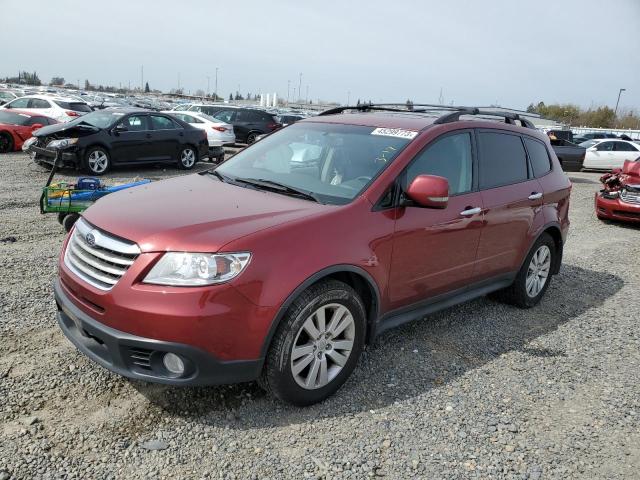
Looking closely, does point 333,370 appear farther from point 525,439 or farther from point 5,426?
point 5,426

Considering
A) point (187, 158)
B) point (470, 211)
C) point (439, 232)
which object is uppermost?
point (470, 211)

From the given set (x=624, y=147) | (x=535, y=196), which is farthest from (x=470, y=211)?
(x=624, y=147)

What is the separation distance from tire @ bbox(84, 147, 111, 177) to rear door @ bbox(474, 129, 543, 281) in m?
9.74

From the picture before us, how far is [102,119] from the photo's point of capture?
12430mm

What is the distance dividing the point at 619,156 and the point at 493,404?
21885 mm

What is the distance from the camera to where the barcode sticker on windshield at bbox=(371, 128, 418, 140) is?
3877mm

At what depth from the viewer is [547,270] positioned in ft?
18.0

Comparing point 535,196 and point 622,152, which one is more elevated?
point 535,196

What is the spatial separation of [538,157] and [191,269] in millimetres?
3877

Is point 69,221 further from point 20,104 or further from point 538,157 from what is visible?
point 20,104

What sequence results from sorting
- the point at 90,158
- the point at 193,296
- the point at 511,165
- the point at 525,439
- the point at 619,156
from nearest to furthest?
the point at 193,296 → the point at 525,439 → the point at 511,165 → the point at 90,158 → the point at 619,156

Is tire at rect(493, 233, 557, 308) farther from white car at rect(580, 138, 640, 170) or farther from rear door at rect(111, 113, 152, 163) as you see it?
white car at rect(580, 138, 640, 170)

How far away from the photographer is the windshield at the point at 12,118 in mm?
15062

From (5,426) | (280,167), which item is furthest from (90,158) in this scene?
(5,426)
